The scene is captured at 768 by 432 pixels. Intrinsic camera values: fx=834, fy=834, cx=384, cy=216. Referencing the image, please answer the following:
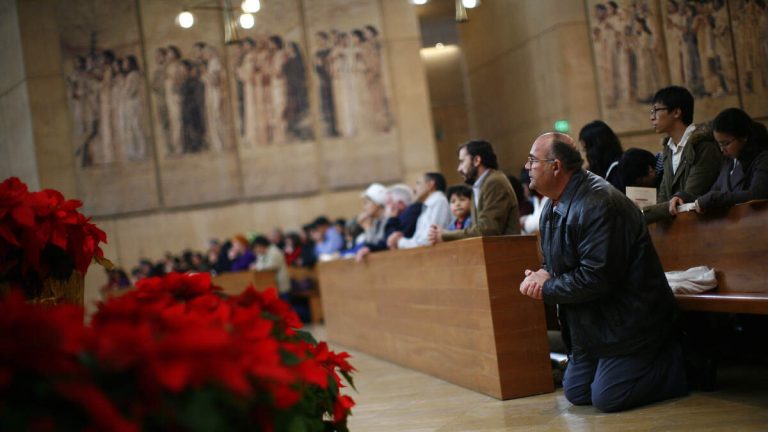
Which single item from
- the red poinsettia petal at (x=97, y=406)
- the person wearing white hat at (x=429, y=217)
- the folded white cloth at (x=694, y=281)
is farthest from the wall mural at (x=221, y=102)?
the red poinsettia petal at (x=97, y=406)

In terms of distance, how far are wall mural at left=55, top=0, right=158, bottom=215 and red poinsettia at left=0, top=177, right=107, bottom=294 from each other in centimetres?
1339

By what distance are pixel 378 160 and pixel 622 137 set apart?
448 cm

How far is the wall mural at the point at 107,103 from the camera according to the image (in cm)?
Result: 1536

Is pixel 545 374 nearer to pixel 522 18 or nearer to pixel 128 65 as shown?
pixel 522 18

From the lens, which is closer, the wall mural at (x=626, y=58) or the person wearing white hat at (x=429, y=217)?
the person wearing white hat at (x=429, y=217)

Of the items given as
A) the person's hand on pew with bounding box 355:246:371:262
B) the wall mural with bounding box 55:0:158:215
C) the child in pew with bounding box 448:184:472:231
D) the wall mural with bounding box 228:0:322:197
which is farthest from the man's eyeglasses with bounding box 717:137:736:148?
the wall mural with bounding box 55:0:158:215

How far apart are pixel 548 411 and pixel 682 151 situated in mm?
1828

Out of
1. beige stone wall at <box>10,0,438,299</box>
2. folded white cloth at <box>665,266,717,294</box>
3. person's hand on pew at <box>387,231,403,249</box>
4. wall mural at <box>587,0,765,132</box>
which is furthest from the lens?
beige stone wall at <box>10,0,438,299</box>

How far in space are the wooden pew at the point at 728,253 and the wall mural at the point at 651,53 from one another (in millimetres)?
9859

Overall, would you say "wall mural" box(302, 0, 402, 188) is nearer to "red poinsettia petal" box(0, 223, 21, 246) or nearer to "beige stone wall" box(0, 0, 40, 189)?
"beige stone wall" box(0, 0, 40, 189)

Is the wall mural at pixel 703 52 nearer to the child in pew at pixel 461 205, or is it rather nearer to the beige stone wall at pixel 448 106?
the beige stone wall at pixel 448 106

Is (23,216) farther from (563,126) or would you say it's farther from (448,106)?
(448,106)

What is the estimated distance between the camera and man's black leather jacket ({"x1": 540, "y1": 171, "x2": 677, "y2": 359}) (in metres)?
3.91

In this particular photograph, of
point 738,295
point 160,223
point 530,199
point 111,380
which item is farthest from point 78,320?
point 160,223
